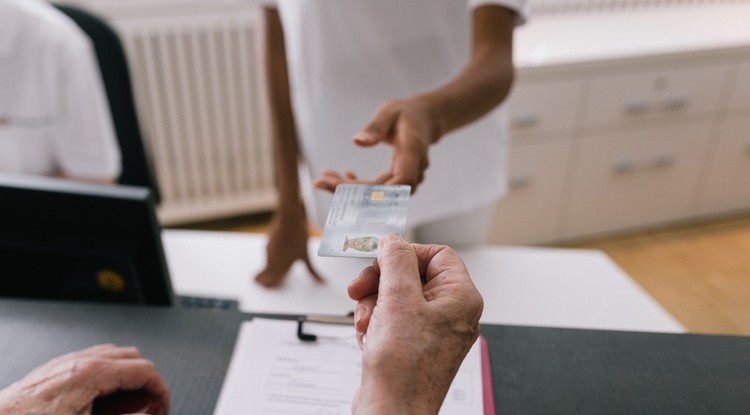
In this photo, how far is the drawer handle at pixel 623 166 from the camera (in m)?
2.41

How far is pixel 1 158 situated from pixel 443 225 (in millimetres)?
892

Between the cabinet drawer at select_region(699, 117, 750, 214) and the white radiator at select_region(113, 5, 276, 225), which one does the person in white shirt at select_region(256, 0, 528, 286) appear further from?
the cabinet drawer at select_region(699, 117, 750, 214)

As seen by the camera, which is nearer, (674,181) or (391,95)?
(391,95)

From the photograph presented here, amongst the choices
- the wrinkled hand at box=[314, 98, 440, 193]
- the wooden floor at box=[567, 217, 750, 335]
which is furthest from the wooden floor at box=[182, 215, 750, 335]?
the wrinkled hand at box=[314, 98, 440, 193]

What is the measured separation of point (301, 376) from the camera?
747 mm

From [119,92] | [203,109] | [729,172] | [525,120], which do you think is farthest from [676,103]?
[119,92]

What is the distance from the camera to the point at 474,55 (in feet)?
3.39

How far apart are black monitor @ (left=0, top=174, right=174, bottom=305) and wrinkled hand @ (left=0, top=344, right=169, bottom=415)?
0.50 feet

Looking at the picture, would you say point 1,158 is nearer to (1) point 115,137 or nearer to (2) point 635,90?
(1) point 115,137

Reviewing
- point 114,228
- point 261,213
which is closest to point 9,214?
point 114,228

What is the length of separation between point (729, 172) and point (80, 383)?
2.52 m

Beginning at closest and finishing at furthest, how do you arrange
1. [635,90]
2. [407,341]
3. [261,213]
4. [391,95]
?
[407,341] < [391,95] < [635,90] < [261,213]

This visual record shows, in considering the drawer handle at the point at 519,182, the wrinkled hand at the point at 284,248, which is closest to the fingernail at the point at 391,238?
the wrinkled hand at the point at 284,248

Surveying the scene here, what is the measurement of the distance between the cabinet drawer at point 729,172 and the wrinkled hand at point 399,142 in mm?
2046
